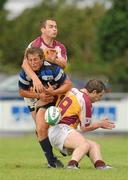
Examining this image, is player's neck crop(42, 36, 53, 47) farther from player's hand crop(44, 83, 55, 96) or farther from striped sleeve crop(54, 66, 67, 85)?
player's hand crop(44, 83, 55, 96)

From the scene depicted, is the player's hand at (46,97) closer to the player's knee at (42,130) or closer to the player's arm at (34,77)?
the player's arm at (34,77)

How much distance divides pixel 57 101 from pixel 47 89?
359 mm

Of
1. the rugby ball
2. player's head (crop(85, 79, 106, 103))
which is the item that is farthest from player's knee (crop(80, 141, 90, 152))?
player's head (crop(85, 79, 106, 103))

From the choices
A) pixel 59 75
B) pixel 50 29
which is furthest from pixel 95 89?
pixel 50 29

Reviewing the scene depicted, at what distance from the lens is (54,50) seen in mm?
12594

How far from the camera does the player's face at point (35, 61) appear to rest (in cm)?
1202

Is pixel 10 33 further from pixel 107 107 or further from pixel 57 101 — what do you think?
pixel 57 101

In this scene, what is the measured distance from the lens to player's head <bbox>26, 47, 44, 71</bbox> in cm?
1198

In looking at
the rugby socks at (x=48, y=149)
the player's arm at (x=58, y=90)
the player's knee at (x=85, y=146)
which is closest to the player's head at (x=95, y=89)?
the player's arm at (x=58, y=90)

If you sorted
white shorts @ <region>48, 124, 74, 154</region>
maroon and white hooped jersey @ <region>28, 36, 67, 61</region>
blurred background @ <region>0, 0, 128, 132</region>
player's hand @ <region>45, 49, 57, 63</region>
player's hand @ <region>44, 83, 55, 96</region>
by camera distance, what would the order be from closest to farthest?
white shorts @ <region>48, 124, 74, 154</region>, player's hand @ <region>44, 83, 55, 96</region>, player's hand @ <region>45, 49, 57, 63</region>, maroon and white hooped jersey @ <region>28, 36, 67, 61</region>, blurred background @ <region>0, 0, 128, 132</region>

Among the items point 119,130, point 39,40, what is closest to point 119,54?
point 119,130

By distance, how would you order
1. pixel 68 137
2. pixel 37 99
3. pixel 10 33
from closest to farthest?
pixel 68 137 < pixel 37 99 < pixel 10 33

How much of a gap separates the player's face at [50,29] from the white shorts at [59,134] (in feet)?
4.80

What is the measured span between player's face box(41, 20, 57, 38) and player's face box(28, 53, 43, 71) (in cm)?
60
